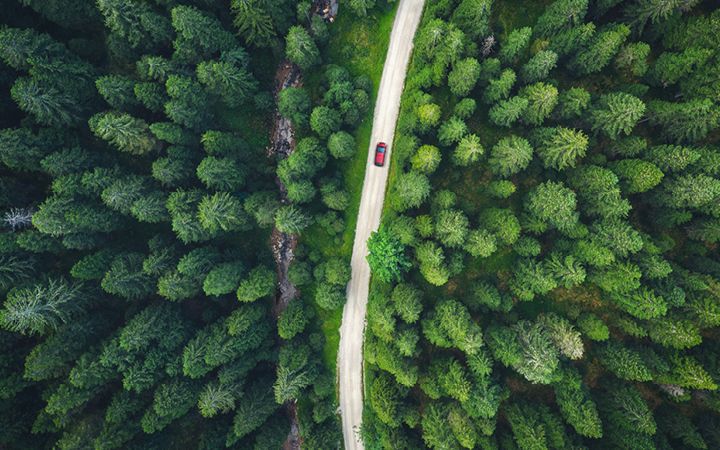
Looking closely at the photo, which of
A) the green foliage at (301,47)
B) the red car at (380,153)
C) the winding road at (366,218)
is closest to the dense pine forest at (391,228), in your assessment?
the green foliage at (301,47)

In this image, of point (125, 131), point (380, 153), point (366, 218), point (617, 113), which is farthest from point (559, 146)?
point (125, 131)

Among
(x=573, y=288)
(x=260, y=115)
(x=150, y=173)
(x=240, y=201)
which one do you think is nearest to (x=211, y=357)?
(x=240, y=201)

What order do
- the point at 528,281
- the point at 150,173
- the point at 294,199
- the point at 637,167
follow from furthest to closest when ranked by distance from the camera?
the point at 150,173 < the point at 294,199 < the point at 528,281 < the point at 637,167

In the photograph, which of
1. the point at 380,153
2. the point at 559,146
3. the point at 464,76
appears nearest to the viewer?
the point at 559,146

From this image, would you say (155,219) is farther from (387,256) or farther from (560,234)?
(560,234)

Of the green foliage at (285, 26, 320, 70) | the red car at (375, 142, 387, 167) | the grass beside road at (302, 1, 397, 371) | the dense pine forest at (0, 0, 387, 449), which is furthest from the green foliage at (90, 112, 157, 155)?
→ the red car at (375, 142, 387, 167)

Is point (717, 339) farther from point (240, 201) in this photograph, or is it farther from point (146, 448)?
point (146, 448)
